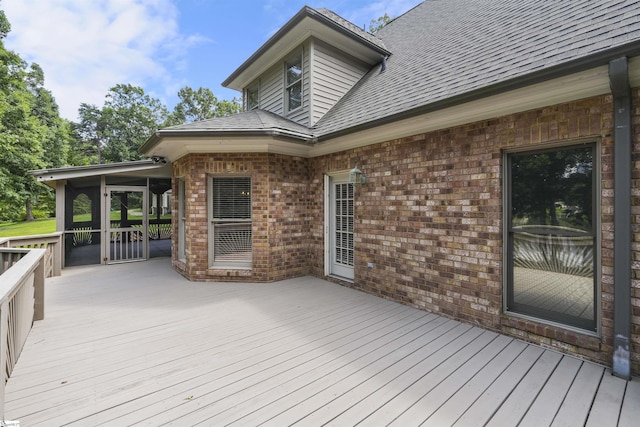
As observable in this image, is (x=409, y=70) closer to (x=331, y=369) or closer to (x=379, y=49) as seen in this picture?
(x=379, y=49)

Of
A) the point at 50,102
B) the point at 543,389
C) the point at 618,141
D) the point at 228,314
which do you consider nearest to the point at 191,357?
the point at 228,314

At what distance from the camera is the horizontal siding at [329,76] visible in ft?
21.5

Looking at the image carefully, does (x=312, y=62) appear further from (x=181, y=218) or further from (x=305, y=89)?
(x=181, y=218)

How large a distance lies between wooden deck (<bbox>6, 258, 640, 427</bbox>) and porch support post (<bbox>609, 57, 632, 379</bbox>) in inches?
10.8

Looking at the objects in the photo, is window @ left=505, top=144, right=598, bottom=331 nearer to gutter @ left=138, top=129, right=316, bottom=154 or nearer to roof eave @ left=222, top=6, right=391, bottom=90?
Result: gutter @ left=138, top=129, right=316, bottom=154

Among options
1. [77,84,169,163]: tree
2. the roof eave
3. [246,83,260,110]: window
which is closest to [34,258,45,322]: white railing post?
the roof eave

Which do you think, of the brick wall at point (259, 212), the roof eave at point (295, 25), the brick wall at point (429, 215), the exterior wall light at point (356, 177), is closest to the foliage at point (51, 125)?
the roof eave at point (295, 25)

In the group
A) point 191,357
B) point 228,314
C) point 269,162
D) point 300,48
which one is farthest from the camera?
point 300,48

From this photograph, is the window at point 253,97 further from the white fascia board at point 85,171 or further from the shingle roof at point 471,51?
the white fascia board at point 85,171

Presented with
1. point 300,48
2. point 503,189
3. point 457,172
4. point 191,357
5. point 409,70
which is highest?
point 300,48

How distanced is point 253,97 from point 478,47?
21.5 feet

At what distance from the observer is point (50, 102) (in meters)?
28.7

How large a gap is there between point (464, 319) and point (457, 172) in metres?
1.92

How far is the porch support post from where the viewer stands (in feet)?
8.25
